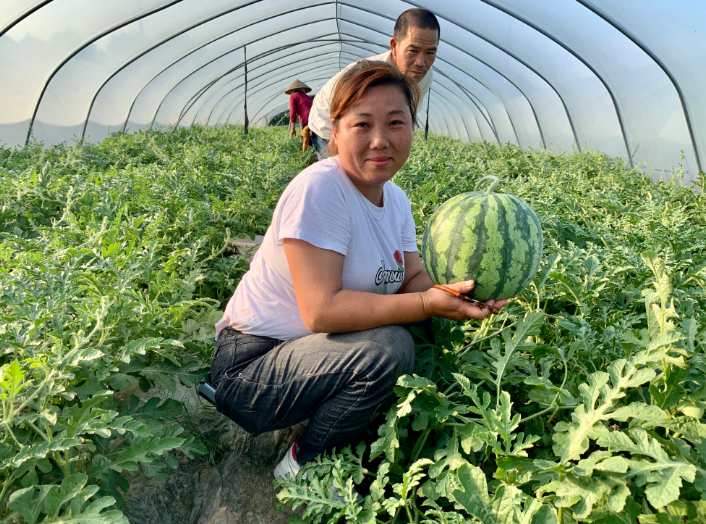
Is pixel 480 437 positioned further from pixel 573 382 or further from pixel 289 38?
pixel 289 38

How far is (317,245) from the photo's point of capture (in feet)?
5.84

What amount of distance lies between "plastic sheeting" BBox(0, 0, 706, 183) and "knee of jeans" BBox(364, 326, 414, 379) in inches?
234

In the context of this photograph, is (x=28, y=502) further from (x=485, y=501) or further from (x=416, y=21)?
(x=416, y=21)

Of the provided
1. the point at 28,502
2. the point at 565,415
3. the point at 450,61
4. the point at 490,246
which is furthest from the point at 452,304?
the point at 450,61

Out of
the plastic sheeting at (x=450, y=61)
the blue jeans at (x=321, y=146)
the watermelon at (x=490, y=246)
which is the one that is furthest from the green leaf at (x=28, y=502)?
the plastic sheeting at (x=450, y=61)

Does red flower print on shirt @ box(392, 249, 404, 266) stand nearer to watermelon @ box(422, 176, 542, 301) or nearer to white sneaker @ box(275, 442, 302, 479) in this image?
watermelon @ box(422, 176, 542, 301)

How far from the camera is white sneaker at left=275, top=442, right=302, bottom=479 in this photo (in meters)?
1.90

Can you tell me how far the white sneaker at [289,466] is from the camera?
190 centimetres

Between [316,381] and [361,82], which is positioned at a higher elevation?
[361,82]

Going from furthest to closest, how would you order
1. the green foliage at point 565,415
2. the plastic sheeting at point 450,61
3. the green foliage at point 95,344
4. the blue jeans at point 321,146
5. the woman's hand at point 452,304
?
1. the plastic sheeting at point 450,61
2. the blue jeans at point 321,146
3. the woman's hand at point 452,304
4. the green foliage at point 95,344
5. the green foliage at point 565,415

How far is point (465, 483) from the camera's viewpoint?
1.38 metres

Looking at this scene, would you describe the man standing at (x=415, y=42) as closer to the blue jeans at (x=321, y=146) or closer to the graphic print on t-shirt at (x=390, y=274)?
the blue jeans at (x=321, y=146)

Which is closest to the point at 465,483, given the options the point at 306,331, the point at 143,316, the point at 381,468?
the point at 381,468

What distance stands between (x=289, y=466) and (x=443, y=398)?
69 cm
